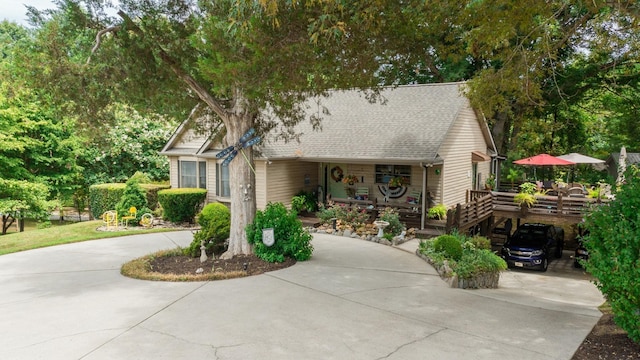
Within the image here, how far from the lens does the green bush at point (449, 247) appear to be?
11234mm

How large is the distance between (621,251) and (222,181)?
16.2 meters

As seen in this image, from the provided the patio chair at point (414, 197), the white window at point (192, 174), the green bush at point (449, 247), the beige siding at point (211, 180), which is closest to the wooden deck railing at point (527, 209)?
the patio chair at point (414, 197)

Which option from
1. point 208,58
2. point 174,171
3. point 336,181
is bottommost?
point 336,181

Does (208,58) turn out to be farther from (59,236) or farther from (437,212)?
(437,212)

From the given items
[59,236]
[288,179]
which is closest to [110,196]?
[59,236]

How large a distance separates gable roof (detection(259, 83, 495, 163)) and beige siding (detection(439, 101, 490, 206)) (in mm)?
870

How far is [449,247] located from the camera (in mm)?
11430

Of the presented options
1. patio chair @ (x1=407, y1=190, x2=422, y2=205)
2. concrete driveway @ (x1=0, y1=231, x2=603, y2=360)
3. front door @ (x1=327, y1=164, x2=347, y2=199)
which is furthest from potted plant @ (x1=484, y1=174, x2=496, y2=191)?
Answer: concrete driveway @ (x1=0, y1=231, x2=603, y2=360)

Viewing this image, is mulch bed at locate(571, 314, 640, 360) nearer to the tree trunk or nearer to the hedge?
the tree trunk

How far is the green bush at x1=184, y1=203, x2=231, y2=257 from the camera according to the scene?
452 inches

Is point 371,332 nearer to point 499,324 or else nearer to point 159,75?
point 499,324

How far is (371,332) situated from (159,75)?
8027mm

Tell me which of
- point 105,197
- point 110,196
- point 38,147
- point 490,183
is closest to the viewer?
point 110,196

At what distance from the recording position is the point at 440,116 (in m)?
18.5
